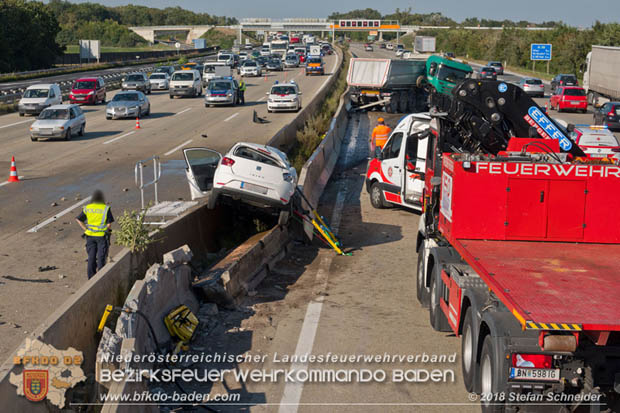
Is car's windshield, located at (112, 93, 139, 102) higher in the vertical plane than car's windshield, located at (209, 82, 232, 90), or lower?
lower

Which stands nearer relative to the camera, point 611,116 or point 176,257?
point 176,257

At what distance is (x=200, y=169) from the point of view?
16.5 metres

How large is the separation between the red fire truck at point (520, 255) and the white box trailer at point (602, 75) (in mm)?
36946

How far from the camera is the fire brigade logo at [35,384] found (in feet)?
22.5

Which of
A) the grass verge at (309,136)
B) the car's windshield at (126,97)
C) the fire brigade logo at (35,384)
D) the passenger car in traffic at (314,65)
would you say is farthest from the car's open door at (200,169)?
the passenger car in traffic at (314,65)

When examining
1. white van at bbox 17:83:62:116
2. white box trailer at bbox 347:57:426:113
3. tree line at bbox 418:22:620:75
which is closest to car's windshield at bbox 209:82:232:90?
white box trailer at bbox 347:57:426:113

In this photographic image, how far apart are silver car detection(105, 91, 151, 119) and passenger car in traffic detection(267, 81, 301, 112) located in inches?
266

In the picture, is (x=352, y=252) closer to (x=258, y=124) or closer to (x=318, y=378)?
(x=318, y=378)

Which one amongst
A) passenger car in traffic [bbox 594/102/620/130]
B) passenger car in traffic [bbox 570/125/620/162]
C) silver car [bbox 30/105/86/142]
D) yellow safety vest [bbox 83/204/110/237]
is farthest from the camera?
passenger car in traffic [bbox 594/102/620/130]

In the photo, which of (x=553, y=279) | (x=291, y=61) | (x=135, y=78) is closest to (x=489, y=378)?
(x=553, y=279)

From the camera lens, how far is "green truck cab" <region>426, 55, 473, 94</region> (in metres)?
42.0

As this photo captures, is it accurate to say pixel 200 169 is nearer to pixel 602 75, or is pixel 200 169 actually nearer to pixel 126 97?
pixel 126 97

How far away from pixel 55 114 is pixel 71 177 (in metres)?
10.4

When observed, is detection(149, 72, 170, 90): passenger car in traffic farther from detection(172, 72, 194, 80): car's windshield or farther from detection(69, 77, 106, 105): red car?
detection(69, 77, 106, 105): red car
